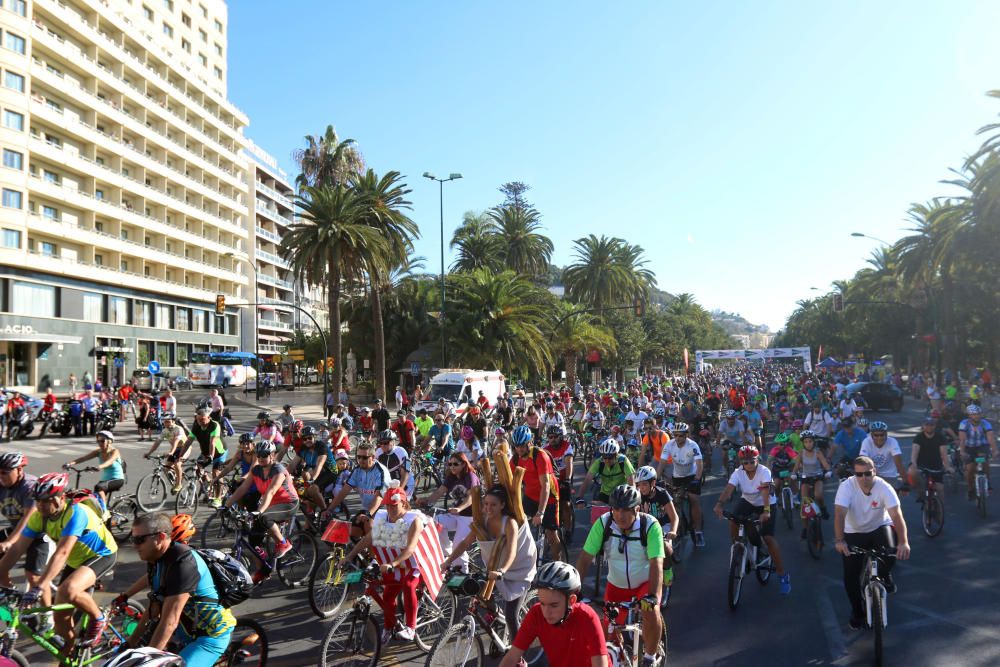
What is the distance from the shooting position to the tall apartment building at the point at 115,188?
39094 mm

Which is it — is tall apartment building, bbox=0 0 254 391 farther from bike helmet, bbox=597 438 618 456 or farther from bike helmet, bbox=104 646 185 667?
bike helmet, bbox=104 646 185 667

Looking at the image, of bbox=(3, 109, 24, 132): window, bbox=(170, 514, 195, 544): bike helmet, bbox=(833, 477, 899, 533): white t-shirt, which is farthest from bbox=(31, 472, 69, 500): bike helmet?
bbox=(3, 109, 24, 132): window

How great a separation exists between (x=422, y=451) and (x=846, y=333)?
235 ft

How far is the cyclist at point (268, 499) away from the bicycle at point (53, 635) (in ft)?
7.41

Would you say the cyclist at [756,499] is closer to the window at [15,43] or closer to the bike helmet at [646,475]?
the bike helmet at [646,475]

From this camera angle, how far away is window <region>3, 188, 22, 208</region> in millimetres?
37716

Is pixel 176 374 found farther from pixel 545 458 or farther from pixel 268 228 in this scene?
pixel 545 458

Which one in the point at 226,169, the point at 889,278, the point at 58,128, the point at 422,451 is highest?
the point at 226,169

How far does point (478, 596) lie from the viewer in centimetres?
512

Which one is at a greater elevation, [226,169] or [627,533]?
[226,169]

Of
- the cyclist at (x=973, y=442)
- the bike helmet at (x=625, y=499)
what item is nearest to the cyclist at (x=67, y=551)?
the bike helmet at (x=625, y=499)

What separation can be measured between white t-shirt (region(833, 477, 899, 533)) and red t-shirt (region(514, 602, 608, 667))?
12.8ft

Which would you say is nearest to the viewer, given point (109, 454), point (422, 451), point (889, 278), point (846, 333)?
point (109, 454)

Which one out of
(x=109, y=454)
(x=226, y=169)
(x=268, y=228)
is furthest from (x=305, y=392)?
(x=109, y=454)
